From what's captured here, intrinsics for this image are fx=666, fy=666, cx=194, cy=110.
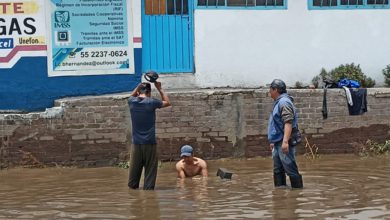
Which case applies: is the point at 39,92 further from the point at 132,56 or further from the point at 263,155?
the point at 263,155

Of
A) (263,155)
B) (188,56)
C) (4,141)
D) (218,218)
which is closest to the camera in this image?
(218,218)

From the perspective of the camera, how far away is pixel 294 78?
568 inches

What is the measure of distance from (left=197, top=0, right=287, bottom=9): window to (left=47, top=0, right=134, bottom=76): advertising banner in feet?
5.44

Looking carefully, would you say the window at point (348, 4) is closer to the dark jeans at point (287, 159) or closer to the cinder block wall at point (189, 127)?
the cinder block wall at point (189, 127)

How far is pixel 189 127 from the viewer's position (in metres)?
12.8

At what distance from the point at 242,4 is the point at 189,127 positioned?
3.14 metres

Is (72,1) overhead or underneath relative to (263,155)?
overhead

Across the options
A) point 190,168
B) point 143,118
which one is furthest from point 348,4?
point 143,118

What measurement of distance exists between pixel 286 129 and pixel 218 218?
1.84m

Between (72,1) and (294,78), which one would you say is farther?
(294,78)

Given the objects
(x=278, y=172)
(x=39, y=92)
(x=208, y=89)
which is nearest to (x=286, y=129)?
(x=278, y=172)

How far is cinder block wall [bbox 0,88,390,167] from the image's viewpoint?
40.2 ft

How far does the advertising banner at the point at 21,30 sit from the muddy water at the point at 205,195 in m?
2.47

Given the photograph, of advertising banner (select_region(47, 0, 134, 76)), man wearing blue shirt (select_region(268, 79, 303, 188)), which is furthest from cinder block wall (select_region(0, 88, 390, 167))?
man wearing blue shirt (select_region(268, 79, 303, 188))
